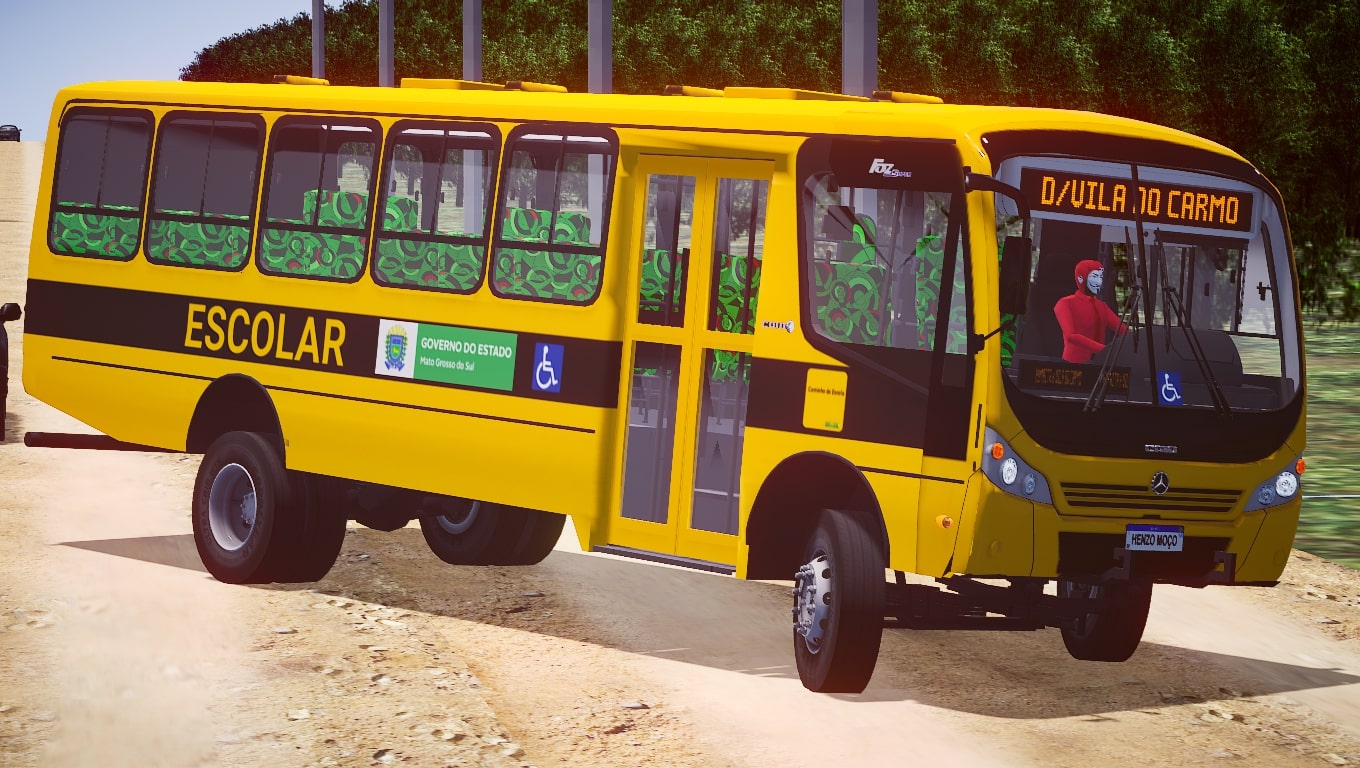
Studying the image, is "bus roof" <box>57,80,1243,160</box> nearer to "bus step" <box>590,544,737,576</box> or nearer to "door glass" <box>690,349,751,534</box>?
"door glass" <box>690,349,751,534</box>

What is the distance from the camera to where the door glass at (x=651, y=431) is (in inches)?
452

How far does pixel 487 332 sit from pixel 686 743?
3.44 meters

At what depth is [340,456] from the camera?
1299cm

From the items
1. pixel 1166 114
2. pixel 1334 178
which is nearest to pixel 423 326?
pixel 1166 114

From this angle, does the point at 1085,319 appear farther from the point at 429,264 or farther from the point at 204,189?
the point at 204,189

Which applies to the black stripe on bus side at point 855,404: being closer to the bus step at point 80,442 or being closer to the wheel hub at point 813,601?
the wheel hub at point 813,601

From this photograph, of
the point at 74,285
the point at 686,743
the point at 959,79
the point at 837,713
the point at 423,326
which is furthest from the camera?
the point at 959,79

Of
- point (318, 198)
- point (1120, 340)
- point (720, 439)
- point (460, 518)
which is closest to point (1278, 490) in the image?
point (1120, 340)

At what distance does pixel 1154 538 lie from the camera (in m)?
10.4

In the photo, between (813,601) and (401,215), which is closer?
(813,601)

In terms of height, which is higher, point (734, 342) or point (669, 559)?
point (734, 342)

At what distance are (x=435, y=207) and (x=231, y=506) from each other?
240 centimetres

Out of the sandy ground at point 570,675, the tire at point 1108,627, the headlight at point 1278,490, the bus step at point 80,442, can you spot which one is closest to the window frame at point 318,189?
the bus step at point 80,442

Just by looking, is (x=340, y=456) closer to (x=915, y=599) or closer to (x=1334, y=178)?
(x=915, y=599)
